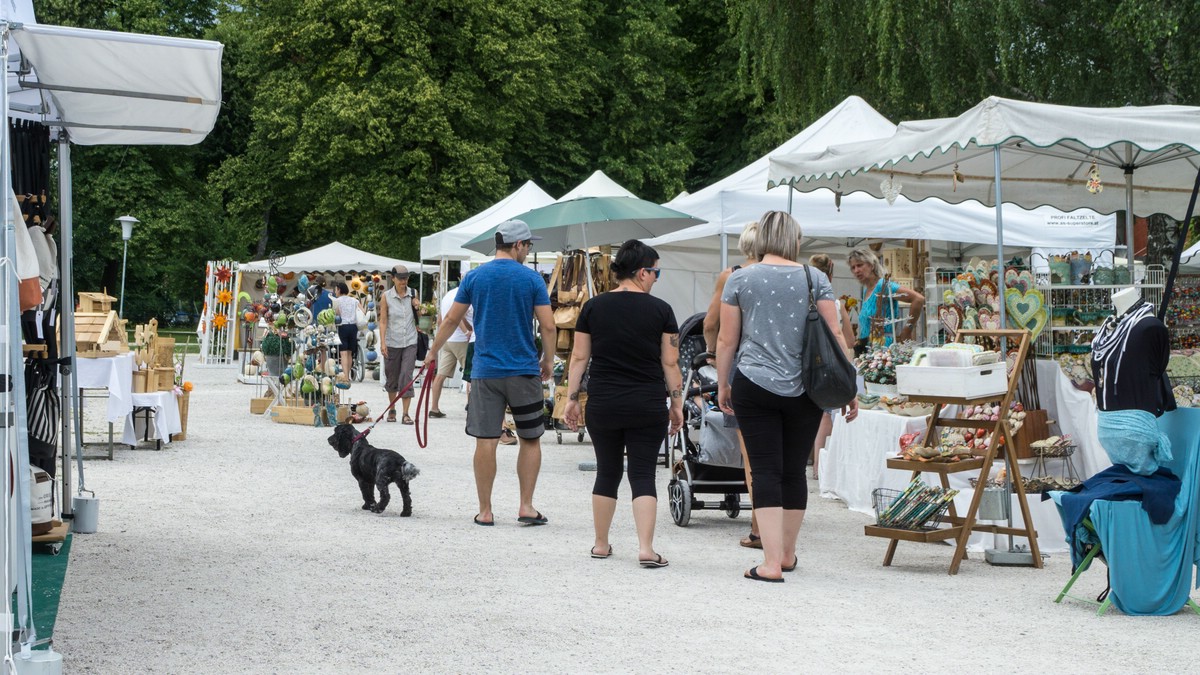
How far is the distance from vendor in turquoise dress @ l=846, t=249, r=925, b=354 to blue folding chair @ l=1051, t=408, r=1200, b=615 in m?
3.69

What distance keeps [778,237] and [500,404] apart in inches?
89.8

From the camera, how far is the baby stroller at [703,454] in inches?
327

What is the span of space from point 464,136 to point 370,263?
655cm

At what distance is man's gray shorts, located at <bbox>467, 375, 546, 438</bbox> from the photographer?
8016 millimetres

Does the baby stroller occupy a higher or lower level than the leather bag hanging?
lower

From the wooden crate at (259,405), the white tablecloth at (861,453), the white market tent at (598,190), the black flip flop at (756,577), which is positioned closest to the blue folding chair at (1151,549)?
the black flip flop at (756,577)

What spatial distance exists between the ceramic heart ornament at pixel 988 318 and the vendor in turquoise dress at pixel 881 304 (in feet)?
3.39

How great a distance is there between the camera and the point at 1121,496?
597 centimetres

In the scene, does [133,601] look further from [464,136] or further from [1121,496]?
[464,136]

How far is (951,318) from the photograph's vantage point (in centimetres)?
863

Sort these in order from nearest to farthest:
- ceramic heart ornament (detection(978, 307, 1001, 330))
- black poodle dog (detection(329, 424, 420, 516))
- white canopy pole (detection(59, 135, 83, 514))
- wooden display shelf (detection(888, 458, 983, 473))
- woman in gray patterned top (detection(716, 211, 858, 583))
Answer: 1. woman in gray patterned top (detection(716, 211, 858, 583))
2. wooden display shelf (detection(888, 458, 983, 473))
3. white canopy pole (detection(59, 135, 83, 514))
4. ceramic heart ornament (detection(978, 307, 1001, 330))
5. black poodle dog (detection(329, 424, 420, 516))

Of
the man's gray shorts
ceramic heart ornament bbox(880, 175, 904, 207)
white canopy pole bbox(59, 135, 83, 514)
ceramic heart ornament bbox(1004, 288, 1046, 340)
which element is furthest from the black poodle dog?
ceramic heart ornament bbox(880, 175, 904, 207)

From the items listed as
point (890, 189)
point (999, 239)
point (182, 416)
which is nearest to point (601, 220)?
point (890, 189)

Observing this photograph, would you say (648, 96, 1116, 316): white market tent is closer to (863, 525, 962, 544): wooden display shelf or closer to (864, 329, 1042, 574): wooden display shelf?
(864, 329, 1042, 574): wooden display shelf
